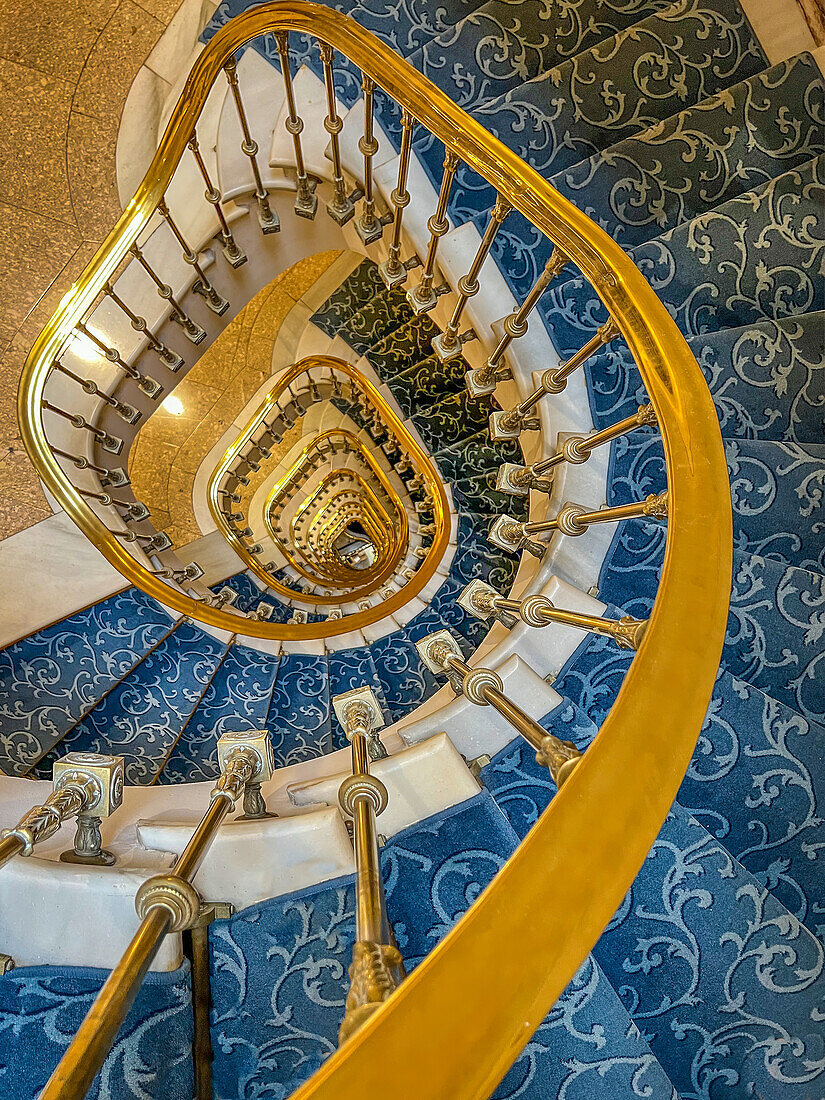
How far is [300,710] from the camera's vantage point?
2.79 meters

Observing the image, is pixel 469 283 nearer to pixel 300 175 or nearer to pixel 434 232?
pixel 434 232

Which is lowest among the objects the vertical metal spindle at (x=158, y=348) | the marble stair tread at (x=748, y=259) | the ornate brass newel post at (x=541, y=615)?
the ornate brass newel post at (x=541, y=615)

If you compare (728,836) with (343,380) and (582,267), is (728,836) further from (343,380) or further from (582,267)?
(343,380)

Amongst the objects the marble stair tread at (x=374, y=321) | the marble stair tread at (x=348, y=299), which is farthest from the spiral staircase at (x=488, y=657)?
the marble stair tread at (x=348, y=299)

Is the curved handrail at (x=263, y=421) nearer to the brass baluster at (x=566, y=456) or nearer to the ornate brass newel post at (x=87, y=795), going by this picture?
the brass baluster at (x=566, y=456)

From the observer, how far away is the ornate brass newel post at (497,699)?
90cm

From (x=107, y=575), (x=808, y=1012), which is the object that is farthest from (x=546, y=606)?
(x=107, y=575)

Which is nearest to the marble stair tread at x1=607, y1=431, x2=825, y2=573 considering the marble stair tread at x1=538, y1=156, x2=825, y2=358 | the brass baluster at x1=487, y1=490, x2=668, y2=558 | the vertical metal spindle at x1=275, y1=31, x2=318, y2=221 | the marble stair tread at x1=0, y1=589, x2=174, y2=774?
the brass baluster at x1=487, y1=490, x2=668, y2=558

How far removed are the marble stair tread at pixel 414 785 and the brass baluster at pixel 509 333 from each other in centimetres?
125

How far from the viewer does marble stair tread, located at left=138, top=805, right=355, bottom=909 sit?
1312 mm

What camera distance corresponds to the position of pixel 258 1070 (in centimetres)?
116

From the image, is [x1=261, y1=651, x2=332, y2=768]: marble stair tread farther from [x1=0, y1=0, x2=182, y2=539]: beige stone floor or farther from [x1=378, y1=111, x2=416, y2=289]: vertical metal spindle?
[x1=378, y1=111, x2=416, y2=289]: vertical metal spindle

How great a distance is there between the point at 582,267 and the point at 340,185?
1363 mm

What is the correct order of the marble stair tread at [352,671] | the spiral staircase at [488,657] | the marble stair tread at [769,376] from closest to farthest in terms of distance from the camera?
the spiral staircase at [488,657], the marble stair tread at [769,376], the marble stair tread at [352,671]
